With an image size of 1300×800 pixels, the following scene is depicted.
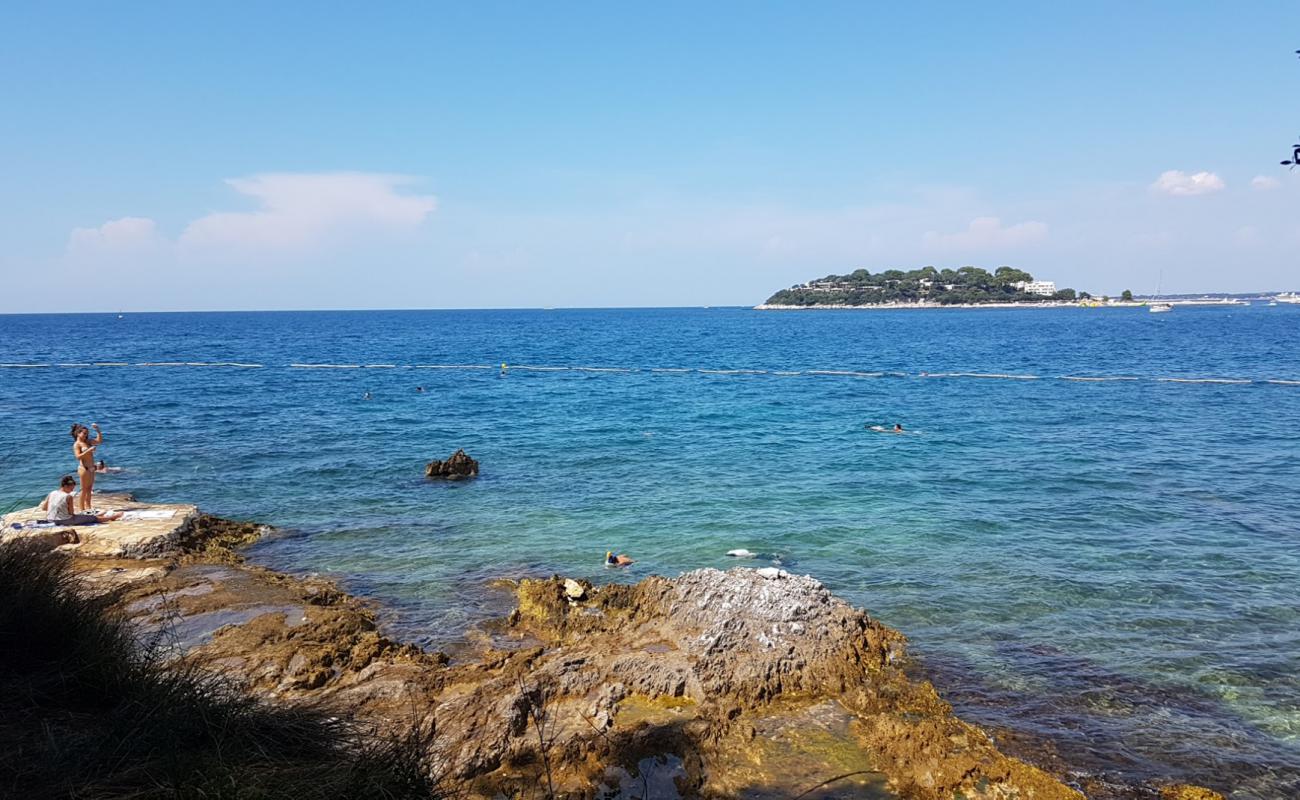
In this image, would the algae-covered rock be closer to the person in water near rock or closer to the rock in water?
the rock in water

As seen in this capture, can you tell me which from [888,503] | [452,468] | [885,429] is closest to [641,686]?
[888,503]

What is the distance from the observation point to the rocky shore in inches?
277

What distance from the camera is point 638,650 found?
30.8 feet

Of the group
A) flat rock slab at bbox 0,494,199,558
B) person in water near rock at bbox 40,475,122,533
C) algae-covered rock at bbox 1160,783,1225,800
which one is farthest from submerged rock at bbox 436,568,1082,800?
person in water near rock at bbox 40,475,122,533

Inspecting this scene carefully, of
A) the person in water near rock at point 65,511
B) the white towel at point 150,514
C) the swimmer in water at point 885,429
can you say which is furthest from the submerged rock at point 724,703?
the swimmer in water at point 885,429

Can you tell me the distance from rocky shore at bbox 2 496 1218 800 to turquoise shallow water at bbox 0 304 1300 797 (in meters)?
1.01

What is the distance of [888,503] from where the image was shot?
1803 centimetres

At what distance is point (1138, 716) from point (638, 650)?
6015 mm

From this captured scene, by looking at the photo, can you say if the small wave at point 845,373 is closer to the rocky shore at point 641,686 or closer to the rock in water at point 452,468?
the rock in water at point 452,468

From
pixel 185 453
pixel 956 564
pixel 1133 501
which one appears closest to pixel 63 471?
pixel 185 453

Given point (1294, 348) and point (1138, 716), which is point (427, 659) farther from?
point (1294, 348)

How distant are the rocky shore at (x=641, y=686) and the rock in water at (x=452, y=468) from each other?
8.79 metres

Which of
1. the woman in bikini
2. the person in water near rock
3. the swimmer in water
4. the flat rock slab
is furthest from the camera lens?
the swimmer in water

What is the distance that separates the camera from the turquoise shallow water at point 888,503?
937 centimetres
